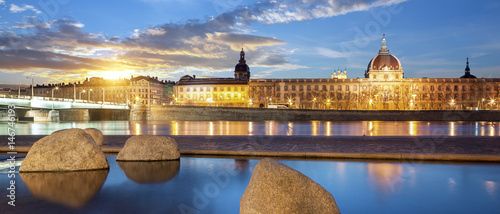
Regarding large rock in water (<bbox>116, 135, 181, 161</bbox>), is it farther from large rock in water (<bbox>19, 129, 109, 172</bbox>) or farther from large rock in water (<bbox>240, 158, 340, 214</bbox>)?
large rock in water (<bbox>240, 158, 340, 214</bbox>)

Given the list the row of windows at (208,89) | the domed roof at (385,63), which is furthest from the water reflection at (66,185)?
the domed roof at (385,63)

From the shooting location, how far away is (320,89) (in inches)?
5133

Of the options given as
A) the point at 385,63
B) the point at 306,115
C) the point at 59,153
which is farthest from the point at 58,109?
the point at 385,63

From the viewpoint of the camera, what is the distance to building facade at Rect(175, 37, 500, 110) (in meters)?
125

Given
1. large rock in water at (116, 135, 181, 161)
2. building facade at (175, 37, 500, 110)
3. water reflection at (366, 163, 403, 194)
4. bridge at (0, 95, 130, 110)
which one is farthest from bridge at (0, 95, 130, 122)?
water reflection at (366, 163, 403, 194)

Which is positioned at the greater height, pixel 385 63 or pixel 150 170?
pixel 385 63

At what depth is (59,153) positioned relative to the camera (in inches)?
396

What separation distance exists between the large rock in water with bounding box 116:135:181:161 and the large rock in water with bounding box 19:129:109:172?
76.8 inches

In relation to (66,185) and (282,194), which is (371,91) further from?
(282,194)

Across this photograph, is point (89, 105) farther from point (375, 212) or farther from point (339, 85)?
point (339, 85)

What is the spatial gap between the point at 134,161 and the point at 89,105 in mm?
61483

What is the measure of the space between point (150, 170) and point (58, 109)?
85175 millimetres

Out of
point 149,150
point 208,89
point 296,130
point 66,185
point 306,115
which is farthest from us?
point 208,89

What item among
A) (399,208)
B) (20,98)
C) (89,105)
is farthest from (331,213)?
(89,105)
